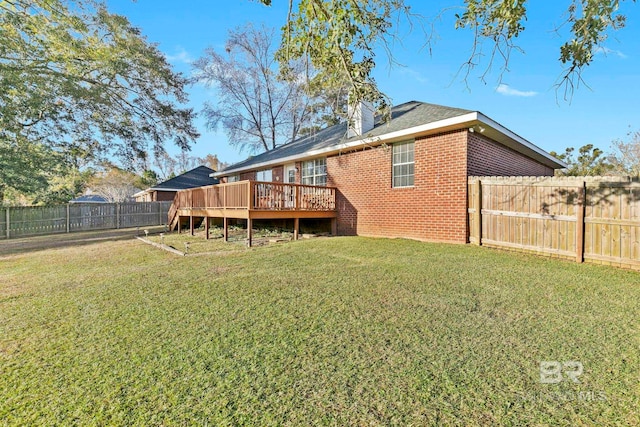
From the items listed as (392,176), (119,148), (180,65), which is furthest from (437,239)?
(119,148)

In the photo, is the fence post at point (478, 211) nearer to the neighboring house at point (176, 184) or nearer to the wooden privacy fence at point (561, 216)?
the wooden privacy fence at point (561, 216)

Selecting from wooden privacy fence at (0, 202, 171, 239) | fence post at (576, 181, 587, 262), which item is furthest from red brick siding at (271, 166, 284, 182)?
wooden privacy fence at (0, 202, 171, 239)

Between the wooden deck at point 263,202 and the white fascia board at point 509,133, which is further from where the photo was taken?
the wooden deck at point 263,202

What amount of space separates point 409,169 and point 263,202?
15.7ft

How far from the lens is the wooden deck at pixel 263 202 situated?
919 centimetres

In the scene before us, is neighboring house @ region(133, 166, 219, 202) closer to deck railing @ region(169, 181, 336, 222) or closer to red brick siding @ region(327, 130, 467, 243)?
deck railing @ region(169, 181, 336, 222)

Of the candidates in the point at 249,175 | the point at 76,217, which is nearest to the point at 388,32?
the point at 249,175

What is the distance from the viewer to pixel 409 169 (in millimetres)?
9133

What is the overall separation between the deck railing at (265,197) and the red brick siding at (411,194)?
774 millimetres

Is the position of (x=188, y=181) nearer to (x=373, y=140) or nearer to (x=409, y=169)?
(x=373, y=140)

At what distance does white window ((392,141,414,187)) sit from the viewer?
9109mm

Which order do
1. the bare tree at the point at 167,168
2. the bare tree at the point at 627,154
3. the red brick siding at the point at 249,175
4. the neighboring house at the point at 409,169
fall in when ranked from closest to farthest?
the neighboring house at the point at 409,169
the red brick siding at the point at 249,175
the bare tree at the point at 627,154
the bare tree at the point at 167,168

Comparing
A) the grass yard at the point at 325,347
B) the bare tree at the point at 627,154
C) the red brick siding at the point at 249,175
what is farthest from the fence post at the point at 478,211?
the bare tree at the point at 627,154

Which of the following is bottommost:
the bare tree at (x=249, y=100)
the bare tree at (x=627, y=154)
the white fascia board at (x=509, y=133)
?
the white fascia board at (x=509, y=133)
